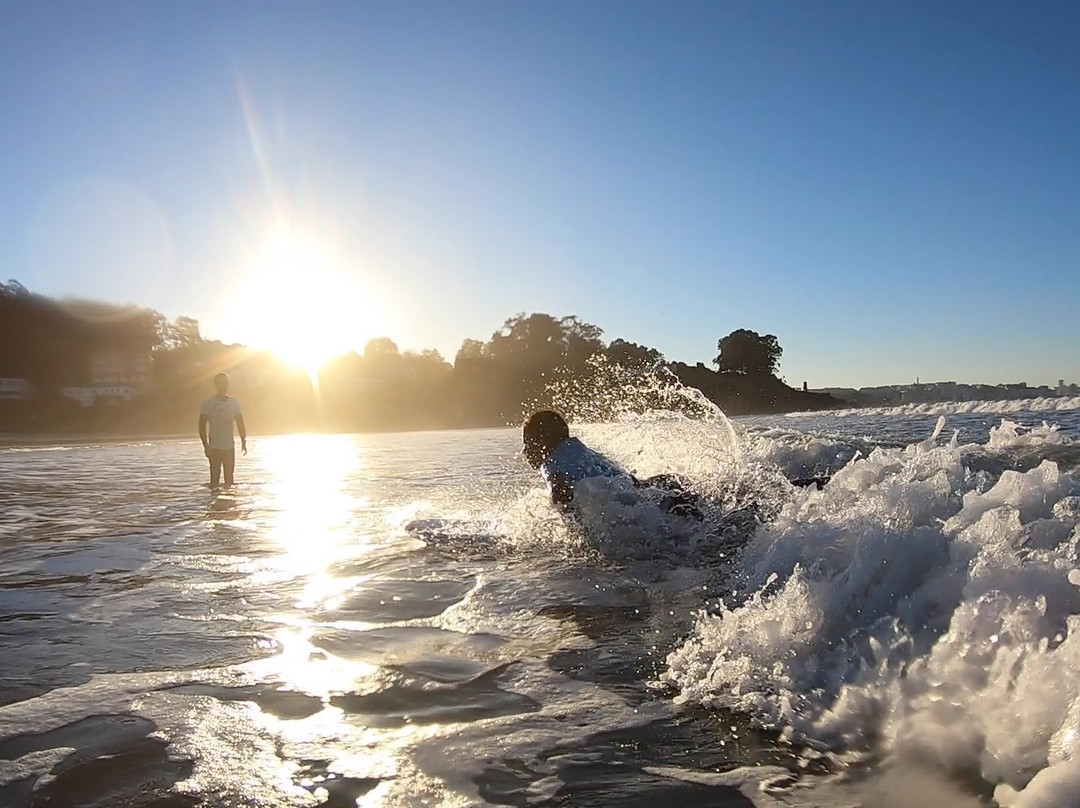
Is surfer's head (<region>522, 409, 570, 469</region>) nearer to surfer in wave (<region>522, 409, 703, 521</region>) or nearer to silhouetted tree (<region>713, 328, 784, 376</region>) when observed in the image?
surfer in wave (<region>522, 409, 703, 521</region>)

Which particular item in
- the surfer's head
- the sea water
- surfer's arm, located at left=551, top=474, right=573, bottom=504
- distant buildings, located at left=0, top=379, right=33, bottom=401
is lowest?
the sea water

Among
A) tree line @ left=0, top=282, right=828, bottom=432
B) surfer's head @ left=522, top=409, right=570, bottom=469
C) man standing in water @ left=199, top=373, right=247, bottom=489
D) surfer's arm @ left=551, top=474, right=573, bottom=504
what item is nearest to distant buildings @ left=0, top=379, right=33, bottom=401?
tree line @ left=0, top=282, right=828, bottom=432

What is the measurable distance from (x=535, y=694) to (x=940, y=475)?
2283 millimetres

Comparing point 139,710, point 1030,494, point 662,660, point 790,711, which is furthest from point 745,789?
point 139,710

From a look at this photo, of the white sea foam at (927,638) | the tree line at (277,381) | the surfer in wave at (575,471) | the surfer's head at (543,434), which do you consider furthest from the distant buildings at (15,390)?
the white sea foam at (927,638)

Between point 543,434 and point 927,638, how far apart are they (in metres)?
4.84

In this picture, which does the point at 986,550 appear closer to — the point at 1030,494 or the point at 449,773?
the point at 1030,494

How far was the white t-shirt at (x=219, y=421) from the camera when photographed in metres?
12.1

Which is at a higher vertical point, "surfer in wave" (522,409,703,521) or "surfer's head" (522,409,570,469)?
"surfer's head" (522,409,570,469)

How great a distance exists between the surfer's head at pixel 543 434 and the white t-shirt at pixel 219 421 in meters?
6.51

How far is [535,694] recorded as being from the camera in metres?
3.15

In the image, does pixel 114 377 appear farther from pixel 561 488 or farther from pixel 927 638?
pixel 927 638

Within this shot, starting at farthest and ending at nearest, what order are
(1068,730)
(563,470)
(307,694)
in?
(563,470), (307,694), (1068,730)

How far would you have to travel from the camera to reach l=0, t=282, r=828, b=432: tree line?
50188 millimetres
